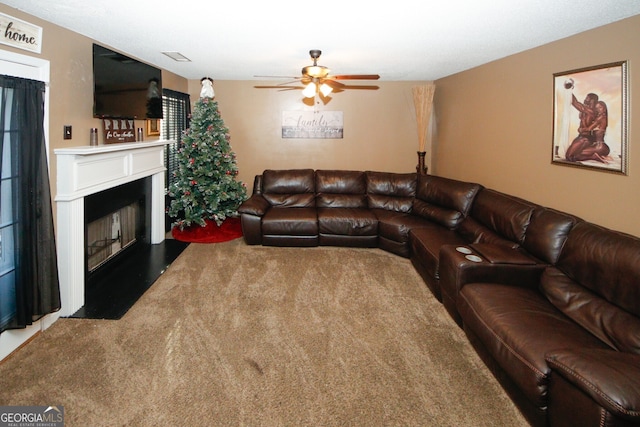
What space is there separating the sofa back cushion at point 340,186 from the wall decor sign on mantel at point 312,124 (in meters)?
0.75

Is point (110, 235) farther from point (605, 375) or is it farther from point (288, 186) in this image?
point (605, 375)

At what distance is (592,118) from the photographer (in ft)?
9.82

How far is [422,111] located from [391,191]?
4.52 ft

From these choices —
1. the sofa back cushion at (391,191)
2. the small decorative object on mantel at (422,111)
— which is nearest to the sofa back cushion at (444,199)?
the sofa back cushion at (391,191)

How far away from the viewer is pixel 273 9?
2.65 m

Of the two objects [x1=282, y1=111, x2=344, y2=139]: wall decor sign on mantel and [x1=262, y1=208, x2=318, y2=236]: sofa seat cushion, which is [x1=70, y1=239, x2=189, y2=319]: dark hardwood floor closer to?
[x1=262, y1=208, x2=318, y2=236]: sofa seat cushion

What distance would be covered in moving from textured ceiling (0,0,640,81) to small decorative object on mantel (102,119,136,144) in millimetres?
758

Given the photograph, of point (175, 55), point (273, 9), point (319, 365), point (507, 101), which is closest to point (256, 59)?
point (175, 55)

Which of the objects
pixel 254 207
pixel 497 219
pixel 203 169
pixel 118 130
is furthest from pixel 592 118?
pixel 203 169

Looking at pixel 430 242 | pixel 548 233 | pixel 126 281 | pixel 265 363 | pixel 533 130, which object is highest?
pixel 533 130

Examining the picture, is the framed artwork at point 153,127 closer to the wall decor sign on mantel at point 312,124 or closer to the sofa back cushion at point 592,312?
the wall decor sign on mantel at point 312,124

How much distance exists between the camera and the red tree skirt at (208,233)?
17.7 feet

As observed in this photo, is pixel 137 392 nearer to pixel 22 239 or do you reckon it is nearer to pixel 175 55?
pixel 22 239

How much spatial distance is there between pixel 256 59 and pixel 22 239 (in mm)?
3007
